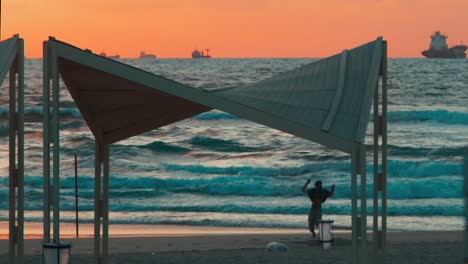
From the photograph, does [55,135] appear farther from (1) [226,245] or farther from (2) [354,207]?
(1) [226,245]

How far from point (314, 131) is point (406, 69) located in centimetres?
9932

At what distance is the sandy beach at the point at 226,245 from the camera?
18.3m

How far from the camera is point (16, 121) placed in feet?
39.7

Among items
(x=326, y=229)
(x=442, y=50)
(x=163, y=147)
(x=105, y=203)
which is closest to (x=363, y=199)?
(x=105, y=203)

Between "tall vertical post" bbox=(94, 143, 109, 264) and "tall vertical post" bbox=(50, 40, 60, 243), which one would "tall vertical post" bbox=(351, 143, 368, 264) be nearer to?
"tall vertical post" bbox=(50, 40, 60, 243)

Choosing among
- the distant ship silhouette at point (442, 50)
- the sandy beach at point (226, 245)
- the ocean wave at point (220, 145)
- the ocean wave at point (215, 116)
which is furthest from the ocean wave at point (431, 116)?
the distant ship silhouette at point (442, 50)

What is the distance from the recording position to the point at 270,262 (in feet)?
58.0

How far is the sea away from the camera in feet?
104

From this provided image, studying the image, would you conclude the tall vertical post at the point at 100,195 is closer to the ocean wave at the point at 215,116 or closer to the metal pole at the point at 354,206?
the metal pole at the point at 354,206

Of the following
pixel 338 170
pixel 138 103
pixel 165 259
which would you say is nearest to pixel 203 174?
pixel 338 170

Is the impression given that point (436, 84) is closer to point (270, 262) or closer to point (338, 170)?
point (338, 170)

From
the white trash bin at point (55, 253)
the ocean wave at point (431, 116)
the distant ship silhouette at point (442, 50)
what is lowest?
the white trash bin at point (55, 253)

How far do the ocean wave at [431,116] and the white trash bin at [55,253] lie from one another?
54.4 m

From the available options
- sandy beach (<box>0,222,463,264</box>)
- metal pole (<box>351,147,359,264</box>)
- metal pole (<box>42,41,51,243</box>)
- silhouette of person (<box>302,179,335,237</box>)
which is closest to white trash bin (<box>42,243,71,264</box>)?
metal pole (<box>42,41,51,243</box>)
